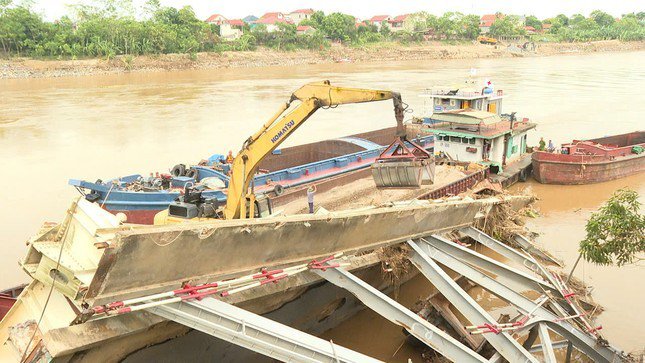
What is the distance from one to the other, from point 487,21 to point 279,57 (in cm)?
6774

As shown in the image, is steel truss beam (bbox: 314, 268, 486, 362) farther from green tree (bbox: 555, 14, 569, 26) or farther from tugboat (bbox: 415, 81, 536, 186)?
green tree (bbox: 555, 14, 569, 26)

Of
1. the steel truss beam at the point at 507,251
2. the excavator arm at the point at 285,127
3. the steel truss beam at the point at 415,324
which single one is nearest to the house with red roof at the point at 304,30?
the excavator arm at the point at 285,127

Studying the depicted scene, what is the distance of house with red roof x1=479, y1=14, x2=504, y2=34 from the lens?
11731 centimetres

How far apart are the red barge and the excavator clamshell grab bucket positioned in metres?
12.9

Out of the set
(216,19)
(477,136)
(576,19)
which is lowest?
(477,136)

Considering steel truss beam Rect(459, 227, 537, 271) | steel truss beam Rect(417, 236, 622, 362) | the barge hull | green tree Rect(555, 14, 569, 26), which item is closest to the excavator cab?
steel truss beam Rect(459, 227, 537, 271)

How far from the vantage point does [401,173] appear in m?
9.33

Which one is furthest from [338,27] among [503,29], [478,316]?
[478,316]

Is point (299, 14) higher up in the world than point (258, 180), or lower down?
higher up

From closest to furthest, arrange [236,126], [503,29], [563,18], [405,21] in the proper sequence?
[236,126] → [503,29] → [405,21] → [563,18]

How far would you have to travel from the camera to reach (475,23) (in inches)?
4031

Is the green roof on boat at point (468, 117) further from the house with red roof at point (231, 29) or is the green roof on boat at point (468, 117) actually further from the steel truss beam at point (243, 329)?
the house with red roof at point (231, 29)

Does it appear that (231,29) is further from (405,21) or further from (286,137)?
(286,137)

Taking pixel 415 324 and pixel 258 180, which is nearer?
pixel 415 324
